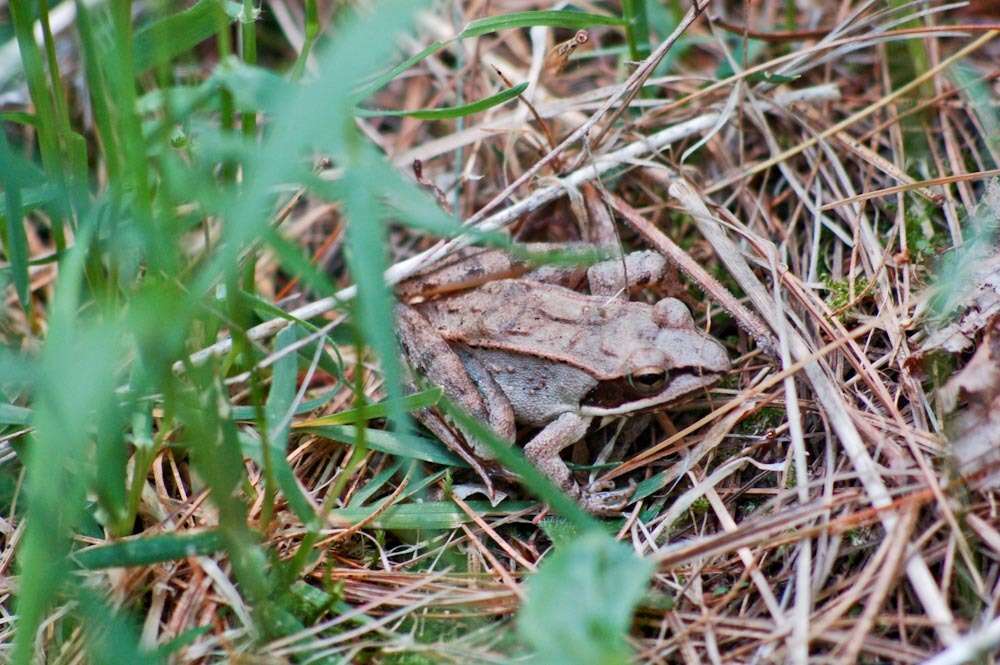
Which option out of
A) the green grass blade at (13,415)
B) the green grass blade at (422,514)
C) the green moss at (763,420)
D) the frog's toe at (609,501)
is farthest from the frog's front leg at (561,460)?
the green grass blade at (13,415)

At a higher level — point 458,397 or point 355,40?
point 355,40

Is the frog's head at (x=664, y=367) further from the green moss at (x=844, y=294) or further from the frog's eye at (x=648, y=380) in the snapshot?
the green moss at (x=844, y=294)

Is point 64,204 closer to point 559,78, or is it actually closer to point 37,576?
point 37,576

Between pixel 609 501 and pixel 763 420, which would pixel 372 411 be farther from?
pixel 763 420

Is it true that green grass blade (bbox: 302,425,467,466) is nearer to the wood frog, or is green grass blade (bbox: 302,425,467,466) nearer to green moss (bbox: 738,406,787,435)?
the wood frog

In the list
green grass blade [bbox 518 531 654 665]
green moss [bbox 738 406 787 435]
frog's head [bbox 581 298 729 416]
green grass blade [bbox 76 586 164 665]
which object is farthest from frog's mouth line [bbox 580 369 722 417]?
green grass blade [bbox 76 586 164 665]

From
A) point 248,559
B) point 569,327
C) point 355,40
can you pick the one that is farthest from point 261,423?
point 569,327

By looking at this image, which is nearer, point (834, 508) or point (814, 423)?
point (834, 508)
